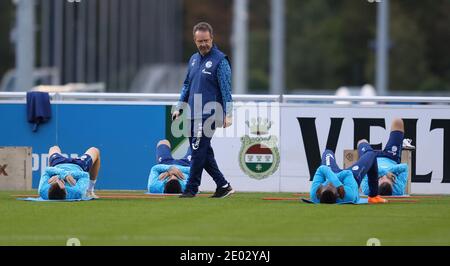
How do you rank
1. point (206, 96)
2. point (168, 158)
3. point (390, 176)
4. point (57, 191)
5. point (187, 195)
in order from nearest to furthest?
point (57, 191) → point (206, 96) → point (187, 195) → point (390, 176) → point (168, 158)

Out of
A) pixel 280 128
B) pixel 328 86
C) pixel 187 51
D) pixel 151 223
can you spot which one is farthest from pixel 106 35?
pixel 151 223

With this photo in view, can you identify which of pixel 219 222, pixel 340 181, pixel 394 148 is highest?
pixel 394 148

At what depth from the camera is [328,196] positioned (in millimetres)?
16812

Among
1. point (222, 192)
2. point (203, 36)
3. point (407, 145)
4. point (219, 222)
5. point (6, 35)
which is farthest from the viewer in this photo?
point (6, 35)

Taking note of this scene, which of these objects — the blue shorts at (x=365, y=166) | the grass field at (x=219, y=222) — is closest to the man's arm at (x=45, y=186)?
the grass field at (x=219, y=222)

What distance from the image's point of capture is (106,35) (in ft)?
239

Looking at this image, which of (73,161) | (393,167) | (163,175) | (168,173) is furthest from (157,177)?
(393,167)

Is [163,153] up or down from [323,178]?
up

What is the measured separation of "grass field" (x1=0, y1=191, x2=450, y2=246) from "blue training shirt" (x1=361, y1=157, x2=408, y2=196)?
0.43 metres

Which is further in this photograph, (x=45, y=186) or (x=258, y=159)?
(x=258, y=159)

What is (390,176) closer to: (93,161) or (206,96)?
(206,96)

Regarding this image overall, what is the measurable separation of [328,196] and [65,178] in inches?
132
